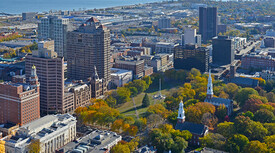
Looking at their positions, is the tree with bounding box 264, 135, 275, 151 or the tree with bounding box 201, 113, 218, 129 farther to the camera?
the tree with bounding box 201, 113, 218, 129

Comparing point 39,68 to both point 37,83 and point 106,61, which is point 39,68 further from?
point 106,61

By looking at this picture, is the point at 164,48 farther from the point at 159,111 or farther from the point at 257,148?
the point at 257,148

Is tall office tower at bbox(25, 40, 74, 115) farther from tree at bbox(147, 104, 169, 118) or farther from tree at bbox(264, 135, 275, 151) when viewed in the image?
tree at bbox(264, 135, 275, 151)

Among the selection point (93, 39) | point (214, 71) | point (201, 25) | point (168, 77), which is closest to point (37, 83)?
point (93, 39)

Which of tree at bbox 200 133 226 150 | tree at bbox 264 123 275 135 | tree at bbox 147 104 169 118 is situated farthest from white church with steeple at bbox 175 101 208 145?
tree at bbox 264 123 275 135

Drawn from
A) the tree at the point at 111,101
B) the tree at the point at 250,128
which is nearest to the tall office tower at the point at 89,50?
the tree at the point at 111,101
